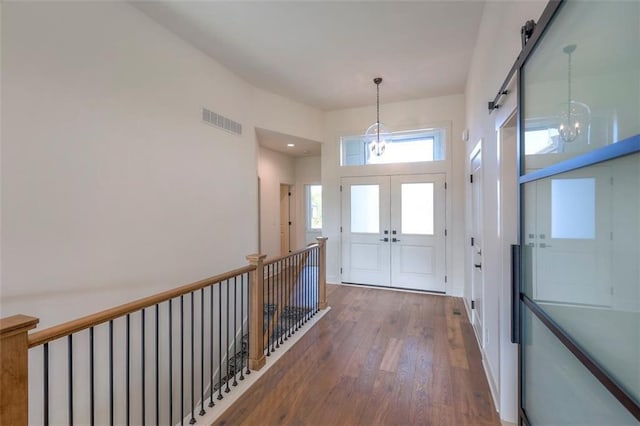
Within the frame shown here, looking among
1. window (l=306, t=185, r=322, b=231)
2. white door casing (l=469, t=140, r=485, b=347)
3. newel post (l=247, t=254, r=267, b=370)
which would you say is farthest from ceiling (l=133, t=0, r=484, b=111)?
window (l=306, t=185, r=322, b=231)

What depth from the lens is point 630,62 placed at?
0.71 metres

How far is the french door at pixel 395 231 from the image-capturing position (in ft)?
15.9

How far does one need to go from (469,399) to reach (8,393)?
268 cm

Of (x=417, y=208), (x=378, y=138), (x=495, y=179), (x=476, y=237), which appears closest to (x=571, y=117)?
(x=495, y=179)

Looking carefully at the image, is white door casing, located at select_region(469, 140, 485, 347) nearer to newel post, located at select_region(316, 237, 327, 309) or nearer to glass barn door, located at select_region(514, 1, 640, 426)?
glass barn door, located at select_region(514, 1, 640, 426)

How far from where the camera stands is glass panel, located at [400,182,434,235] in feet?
16.0

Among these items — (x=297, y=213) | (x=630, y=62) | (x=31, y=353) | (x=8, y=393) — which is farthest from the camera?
(x=297, y=213)

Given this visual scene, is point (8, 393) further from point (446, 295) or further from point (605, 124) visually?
point (446, 295)

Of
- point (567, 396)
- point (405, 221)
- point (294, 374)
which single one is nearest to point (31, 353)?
point (294, 374)

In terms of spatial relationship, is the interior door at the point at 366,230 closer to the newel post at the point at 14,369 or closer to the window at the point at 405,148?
the window at the point at 405,148

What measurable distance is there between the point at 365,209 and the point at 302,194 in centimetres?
247

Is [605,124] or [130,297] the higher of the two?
[605,124]

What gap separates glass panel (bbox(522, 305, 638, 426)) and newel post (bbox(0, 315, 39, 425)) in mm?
1864

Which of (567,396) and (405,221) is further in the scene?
(405,221)
